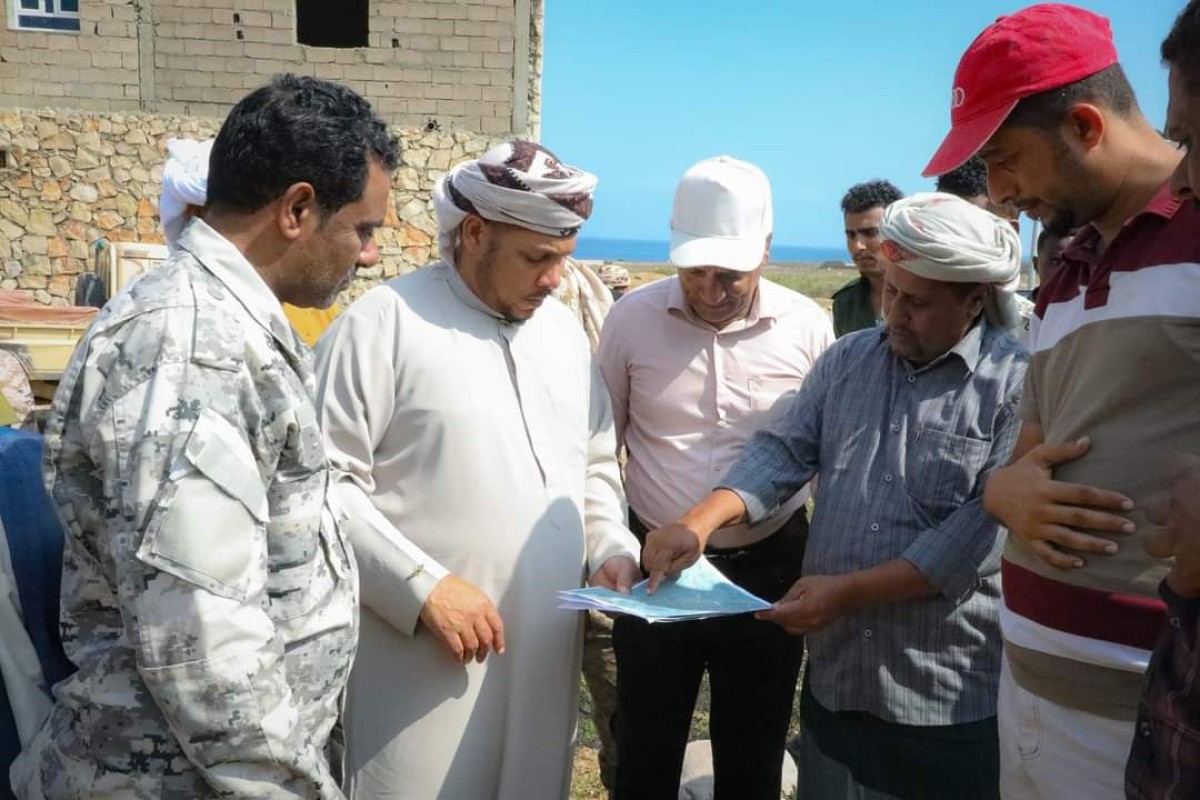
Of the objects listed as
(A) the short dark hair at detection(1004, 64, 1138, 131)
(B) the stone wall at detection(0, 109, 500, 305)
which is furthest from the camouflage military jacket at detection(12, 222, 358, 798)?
(B) the stone wall at detection(0, 109, 500, 305)

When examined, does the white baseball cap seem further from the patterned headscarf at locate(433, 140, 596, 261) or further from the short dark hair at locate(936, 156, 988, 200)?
the short dark hair at locate(936, 156, 988, 200)

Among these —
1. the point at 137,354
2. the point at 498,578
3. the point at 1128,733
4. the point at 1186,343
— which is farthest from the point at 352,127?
the point at 1128,733

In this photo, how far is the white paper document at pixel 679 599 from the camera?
213 cm

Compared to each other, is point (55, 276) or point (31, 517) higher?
point (31, 517)

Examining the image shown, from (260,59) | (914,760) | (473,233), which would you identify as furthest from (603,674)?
(260,59)

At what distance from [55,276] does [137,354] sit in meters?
12.1

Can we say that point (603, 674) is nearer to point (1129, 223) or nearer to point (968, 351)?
point (968, 351)

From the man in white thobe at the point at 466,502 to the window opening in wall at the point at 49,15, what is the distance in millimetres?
11399

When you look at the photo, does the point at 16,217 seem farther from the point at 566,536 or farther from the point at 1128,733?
the point at 1128,733

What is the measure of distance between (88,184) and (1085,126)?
40.1 ft

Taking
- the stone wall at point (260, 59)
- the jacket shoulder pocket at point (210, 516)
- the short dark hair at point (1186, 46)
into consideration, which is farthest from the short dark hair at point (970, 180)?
the stone wall at point (260, 59)

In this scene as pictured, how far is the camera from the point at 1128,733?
5.64 ft

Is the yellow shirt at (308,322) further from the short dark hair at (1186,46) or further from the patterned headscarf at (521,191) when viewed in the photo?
the short dark hair at (1186,46)

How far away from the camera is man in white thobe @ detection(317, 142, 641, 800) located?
2.34 meters
